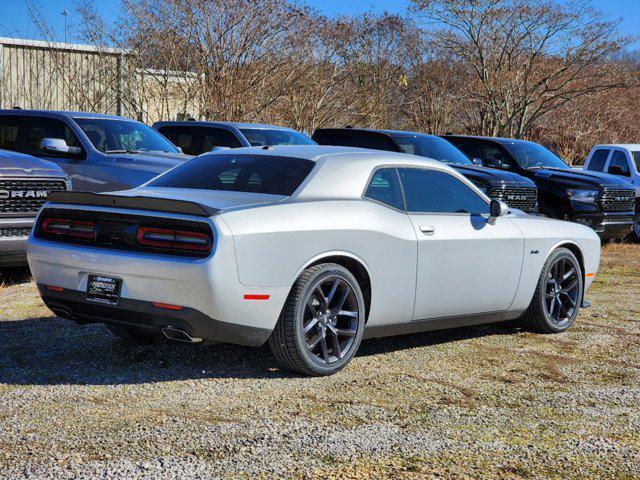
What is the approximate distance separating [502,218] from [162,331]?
119 inches

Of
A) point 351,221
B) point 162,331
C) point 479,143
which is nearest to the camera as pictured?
point 162,331

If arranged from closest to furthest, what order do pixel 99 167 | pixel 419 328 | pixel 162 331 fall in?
pixel 162 331 → pixel 419 328 → pixel 99 167

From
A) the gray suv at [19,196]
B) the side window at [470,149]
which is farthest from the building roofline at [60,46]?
the gray suv at [19,196]

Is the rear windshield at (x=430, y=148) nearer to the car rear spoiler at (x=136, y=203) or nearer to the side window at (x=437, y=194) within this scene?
the side window at (x=437, y=194)

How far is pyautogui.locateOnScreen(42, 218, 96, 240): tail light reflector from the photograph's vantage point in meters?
5.74

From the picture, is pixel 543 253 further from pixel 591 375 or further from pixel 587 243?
pixel 591 375

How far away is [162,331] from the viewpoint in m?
5.50

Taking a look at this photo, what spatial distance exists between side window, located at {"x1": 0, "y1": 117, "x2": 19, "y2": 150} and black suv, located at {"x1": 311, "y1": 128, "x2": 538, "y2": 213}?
546 centimetres

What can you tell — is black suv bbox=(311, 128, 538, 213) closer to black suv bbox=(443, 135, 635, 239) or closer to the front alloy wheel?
black suv bbox=(443, 135, 635, 239)

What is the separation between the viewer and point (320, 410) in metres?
5.12

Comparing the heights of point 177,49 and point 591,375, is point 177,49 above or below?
above

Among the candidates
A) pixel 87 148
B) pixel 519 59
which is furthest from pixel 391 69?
pixel 87 148

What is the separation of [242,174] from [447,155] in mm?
→ 8714

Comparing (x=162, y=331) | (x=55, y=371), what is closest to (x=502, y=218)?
(x=162, y=331)
